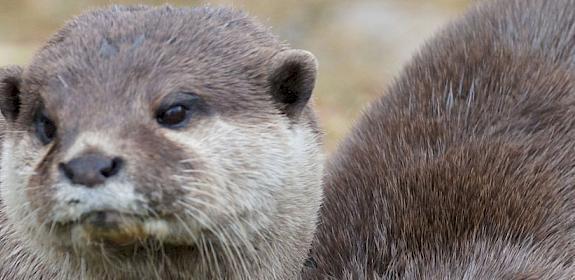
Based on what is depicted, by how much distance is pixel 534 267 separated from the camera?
2.84m

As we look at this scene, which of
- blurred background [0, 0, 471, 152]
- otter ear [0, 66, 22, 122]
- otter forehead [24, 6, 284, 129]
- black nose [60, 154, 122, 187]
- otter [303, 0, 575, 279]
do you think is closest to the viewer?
black nose [60, 154, 122, 187]

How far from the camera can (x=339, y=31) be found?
657 centimetres

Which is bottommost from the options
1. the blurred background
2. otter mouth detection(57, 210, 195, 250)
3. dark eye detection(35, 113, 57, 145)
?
otter mouth detection(57, 210, 195, 250)

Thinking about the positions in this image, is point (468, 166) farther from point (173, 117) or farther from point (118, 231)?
point (118, 231)

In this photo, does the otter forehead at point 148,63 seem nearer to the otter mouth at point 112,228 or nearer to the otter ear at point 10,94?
the otter ear at point 10,94

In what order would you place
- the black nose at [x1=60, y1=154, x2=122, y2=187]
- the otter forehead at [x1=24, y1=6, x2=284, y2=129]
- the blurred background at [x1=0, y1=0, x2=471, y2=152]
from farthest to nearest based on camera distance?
the blurred background at [x1=0, y1=0, x2=471, y2=152] → the otter forehead at [x1=24, y1=6, x2=284, y2=129] → the black nose at [x1=60, y1=154, x2=122, y2=187]

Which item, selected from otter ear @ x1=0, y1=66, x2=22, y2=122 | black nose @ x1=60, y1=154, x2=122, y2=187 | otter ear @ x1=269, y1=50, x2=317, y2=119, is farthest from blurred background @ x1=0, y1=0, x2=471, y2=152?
black nose @ x1=60, y1=154, x2=122, y2=187

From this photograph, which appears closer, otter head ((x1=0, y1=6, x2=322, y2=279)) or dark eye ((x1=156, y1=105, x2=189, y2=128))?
otter head ((x1=0, y1=6, x2=322, y2=279))

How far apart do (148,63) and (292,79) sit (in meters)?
0.39

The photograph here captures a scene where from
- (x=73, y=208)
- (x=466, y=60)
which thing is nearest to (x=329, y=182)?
(x=466, y=60)

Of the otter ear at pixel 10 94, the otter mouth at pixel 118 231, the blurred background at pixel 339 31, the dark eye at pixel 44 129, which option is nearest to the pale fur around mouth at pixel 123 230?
the otter mouth at pixel 118 231

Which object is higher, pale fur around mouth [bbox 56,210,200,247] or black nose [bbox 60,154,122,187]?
black nose [bbox 60,154,122,187]

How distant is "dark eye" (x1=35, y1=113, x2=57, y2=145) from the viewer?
2197mm

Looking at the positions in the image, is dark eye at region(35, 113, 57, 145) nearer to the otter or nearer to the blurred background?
the otter
